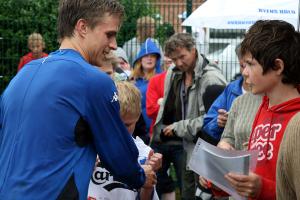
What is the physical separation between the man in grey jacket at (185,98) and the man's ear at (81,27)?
3331mm

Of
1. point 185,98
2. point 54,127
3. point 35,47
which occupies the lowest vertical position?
point 185,98

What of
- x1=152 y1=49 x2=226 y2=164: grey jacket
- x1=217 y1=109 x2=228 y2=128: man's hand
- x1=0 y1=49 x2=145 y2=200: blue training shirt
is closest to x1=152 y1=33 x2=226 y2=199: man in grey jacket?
x1=152 y1=49 x2=226 y2=164: grey jacket

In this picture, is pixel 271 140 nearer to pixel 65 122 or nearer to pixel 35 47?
pixel 65 122

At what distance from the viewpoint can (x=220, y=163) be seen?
3.55 metres

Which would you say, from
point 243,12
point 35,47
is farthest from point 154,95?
point 35,47

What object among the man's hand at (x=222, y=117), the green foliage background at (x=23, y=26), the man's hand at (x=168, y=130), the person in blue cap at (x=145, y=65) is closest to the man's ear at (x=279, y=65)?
the man's hand at (x=222, y=117)

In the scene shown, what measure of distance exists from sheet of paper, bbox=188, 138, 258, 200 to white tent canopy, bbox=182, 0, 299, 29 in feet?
9.16

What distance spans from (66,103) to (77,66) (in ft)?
0.57

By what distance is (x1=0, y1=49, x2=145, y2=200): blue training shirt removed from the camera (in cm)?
295

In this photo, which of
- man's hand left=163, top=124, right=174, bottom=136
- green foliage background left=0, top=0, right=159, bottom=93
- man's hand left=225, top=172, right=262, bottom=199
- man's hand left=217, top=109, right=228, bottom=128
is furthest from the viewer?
green foliage background left=0, top=0, right=159, bottom=93

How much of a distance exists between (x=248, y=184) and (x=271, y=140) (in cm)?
25

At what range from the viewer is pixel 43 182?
2941 millimetres

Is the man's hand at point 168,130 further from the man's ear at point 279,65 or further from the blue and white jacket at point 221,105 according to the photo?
the man's ear at point 279,65

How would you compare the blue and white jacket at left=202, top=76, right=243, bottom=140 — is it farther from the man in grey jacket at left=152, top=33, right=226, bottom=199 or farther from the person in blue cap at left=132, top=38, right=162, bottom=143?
the person in blue cap at left=132, top=38, right=162, bottom=143
